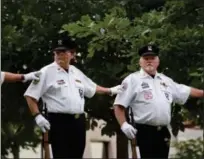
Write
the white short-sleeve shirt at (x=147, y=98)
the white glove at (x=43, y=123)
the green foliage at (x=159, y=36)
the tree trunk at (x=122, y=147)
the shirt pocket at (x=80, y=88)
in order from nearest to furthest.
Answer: the white glove at (x=43, y=123) < the white short-sleeve shirt at (x=147, y=98) < the shirt pocket at (x=80, y=88) < the green foliage at (x=159, y=36) < the tree trunk at (x=122, y=147)

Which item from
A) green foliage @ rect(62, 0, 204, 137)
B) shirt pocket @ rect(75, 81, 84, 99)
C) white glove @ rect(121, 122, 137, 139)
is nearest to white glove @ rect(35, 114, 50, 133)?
shirt pocket @ rect(75, 81, 84, 99)

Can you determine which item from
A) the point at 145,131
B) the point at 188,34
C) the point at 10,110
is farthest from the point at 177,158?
the point at 145,131

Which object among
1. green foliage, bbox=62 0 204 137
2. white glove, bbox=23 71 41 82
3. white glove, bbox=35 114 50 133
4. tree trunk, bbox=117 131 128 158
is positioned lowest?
tree trunk, bbox=117 131 128 158

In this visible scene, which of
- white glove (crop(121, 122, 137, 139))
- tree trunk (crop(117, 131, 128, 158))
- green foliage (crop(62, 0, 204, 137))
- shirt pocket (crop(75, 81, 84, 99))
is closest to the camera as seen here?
white glove (crop(121, 122, 137, 139))

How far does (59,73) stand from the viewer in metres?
5.51

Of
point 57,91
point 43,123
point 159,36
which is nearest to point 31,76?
point 57,91

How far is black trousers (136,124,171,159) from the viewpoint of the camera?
5.54m

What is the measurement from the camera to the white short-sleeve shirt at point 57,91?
17.8 feet

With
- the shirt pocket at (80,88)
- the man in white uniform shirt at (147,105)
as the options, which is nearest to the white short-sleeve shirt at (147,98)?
the man in white uniform shirt at (147,105)

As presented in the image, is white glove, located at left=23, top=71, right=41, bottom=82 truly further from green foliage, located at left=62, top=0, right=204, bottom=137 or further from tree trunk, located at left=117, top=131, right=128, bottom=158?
tree trunk, located at left=117, top=131, right=128, bottom=158

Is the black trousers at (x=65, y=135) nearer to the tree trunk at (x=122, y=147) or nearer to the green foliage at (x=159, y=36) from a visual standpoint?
the green foliage at (x=159, y=36)

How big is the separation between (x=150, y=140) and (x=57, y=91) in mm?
863

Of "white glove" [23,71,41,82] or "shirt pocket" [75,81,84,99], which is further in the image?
"shirt pocket" [75,81,84,99]

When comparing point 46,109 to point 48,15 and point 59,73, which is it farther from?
point 48,15
